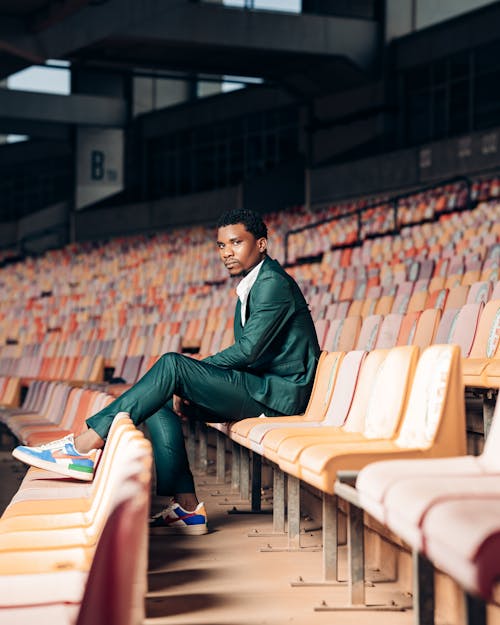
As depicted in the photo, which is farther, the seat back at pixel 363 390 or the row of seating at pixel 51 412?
the row of seating at pixel 51 412

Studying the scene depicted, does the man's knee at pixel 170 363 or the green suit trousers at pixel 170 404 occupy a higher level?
the man's knee at pixel 170 363

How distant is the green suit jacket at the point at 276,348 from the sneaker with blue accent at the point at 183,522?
389 mm

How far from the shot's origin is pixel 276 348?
10.0ft

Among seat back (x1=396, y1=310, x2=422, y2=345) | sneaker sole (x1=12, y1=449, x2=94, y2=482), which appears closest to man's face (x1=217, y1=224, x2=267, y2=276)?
sneaker sole (x1=12, y1=449, x2=94, y2=482)

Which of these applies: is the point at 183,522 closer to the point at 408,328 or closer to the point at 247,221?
the point at 247,221

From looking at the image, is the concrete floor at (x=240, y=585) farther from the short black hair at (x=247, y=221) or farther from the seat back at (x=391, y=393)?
the short black hair at (x=247, y=221)

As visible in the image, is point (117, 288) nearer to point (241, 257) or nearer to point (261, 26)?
point (261, 26)

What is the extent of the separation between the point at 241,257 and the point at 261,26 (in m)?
13.4

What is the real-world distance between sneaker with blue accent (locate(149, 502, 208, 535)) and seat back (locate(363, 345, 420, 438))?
814 mm

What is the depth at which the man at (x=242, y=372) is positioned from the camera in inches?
114

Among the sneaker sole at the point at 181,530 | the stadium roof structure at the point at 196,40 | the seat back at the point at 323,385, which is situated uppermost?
the stadium roof structure at the point at 196,40

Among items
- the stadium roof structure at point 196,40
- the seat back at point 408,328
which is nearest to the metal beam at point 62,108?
the stadium roof structure at point 196,40

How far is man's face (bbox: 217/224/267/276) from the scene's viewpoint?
10.1 ft

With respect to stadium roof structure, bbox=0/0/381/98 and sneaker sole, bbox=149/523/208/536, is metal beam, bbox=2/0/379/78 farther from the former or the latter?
sneaker sole, bbox=149/523/208/536
